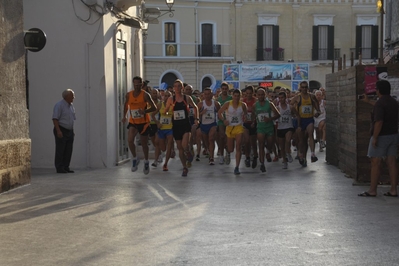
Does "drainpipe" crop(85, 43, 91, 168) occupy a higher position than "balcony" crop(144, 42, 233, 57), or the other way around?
"balcony" crop(144, 42, 233, 57)

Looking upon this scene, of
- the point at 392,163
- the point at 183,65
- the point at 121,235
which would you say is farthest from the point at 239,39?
the point at 121,235

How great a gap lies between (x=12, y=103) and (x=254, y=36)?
39372 mm

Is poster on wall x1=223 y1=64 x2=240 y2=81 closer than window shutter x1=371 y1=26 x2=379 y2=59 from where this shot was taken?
Yes

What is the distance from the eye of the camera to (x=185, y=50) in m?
50.6

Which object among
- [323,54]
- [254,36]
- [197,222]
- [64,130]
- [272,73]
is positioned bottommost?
[197,222]

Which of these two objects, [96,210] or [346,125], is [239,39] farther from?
[96,210]

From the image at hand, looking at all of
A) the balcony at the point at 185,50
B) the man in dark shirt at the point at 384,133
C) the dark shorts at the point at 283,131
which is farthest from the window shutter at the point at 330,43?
the man in dark shirt at the point at 384,133

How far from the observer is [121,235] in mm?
8781

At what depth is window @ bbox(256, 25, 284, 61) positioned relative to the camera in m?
51.2

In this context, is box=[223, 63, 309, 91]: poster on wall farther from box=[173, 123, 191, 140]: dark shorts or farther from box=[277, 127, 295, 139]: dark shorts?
box=[173, 123, 191, 140]: dark shorts

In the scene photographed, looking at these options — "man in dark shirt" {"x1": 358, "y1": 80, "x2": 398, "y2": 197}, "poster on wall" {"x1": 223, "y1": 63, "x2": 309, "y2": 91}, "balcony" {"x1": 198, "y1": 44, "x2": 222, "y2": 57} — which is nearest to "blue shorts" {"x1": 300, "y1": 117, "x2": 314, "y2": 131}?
"man in dark shirt" {"x1": 358, "y1": 80, "x2": 398, "y2": 197}

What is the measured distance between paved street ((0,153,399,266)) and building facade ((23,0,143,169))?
106 inches

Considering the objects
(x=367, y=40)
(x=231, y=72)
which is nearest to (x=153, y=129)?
(x=231, y=72)

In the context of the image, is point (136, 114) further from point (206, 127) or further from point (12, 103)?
point (206, 127)
